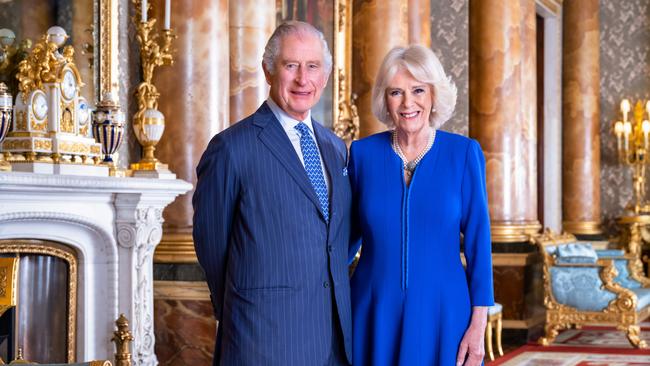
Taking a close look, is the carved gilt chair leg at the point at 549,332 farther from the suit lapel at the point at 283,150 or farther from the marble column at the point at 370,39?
the suit lapel at the point at 283,150

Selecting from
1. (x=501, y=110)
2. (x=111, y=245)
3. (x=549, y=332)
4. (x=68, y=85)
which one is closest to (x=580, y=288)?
(x=549, y=332)

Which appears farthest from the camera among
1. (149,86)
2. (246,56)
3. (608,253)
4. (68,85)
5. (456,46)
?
(456,46)

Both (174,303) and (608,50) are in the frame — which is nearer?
(174,303)

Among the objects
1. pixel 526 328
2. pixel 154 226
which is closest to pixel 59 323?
pixel 154 226

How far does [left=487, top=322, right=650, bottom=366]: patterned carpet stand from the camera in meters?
8.58

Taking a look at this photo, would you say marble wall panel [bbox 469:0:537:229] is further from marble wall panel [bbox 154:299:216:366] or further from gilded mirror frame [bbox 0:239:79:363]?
gilded mirror frame [bbox 0:239:79:363]

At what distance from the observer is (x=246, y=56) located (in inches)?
249

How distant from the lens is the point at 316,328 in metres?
2.88

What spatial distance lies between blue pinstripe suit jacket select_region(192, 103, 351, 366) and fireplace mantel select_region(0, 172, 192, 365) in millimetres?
1781

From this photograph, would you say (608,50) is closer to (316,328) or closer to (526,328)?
(526,328)

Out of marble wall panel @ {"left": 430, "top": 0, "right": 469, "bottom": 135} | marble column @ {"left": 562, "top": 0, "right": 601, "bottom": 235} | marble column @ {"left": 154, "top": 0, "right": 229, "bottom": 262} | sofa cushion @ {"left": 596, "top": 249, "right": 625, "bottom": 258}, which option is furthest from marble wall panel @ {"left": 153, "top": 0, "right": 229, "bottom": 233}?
marble column @ {"left": 562, "top": 0, "right": 601, "bottom": 235}

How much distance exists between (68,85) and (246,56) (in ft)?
5.69

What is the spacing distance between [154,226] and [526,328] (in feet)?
19.0

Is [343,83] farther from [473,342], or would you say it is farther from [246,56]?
[473,342]
